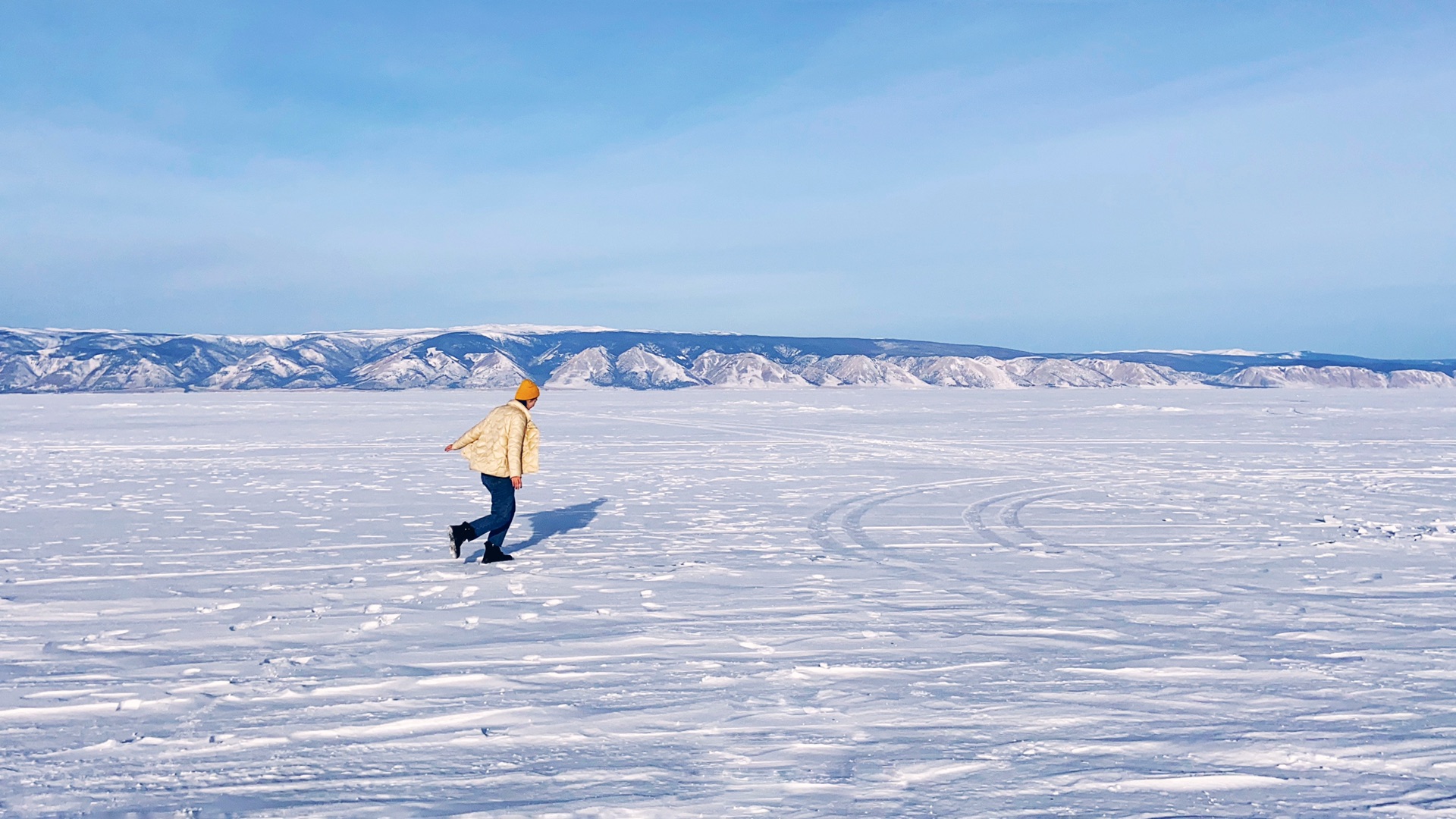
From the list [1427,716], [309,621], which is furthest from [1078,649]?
[309,621]

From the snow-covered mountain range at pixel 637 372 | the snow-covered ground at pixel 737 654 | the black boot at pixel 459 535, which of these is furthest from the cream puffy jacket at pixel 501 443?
the snow-covered mountain range at pixel 637 372

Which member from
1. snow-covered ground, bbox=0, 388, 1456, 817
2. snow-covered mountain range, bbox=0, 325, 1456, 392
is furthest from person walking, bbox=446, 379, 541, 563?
snow-covered mountain range, bbox=0, 325, 1456, 392

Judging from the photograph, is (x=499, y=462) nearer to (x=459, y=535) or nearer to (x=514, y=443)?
(x=514, y=443)

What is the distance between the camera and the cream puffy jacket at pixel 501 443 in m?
7.76

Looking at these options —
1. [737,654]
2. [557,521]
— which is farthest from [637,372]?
[737,654]

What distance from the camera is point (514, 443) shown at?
777 cm

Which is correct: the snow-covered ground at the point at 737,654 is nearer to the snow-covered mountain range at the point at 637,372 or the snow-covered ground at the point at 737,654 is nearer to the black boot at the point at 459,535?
the black boot at the point at 459,535

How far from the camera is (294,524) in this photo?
31.7ft

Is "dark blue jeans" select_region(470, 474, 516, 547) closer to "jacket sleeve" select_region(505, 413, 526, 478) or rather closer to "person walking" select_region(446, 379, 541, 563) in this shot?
"person walking" select_region(446, 379, 541, 563)

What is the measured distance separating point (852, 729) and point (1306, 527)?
712cm

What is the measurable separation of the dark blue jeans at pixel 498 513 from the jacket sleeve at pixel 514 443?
10 centimetres

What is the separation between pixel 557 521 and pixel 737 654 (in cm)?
521

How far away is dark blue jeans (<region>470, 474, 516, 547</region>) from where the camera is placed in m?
7.75

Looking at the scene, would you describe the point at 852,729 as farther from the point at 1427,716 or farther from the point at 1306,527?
the point at 1306,527
